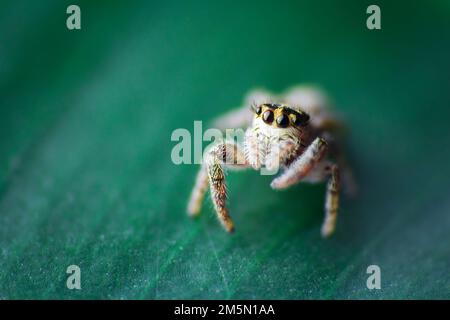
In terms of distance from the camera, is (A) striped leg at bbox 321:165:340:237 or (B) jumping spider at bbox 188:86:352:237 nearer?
(B) jumping spider at bbox 188:86:352:237

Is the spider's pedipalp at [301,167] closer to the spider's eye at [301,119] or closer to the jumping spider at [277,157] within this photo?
the jumping spider at [277,157]

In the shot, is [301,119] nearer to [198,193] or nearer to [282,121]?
[282,121]

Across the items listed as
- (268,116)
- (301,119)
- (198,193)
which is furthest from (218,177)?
(301,119)

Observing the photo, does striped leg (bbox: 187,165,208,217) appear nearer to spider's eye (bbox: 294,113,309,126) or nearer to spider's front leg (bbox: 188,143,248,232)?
spider's front leg (bbox: 188,143,248,232)

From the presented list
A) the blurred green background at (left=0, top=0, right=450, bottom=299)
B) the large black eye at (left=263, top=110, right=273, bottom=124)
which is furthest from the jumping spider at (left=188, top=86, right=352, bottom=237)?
the blurred green background at (left=0, top=0, right=450, bottom=299)

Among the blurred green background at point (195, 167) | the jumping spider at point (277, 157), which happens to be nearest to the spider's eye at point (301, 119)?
the jumping spider at point (277, 157)

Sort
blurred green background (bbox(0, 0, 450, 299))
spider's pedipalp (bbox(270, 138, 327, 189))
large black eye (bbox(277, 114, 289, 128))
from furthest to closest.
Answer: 1. large black eye (bbox(277, 114, 289, 128))
2. spider's pedipalp (bbox(270, 138, 327, 189))
3. blurred green background (bbox(0, 0, 450, 299))
